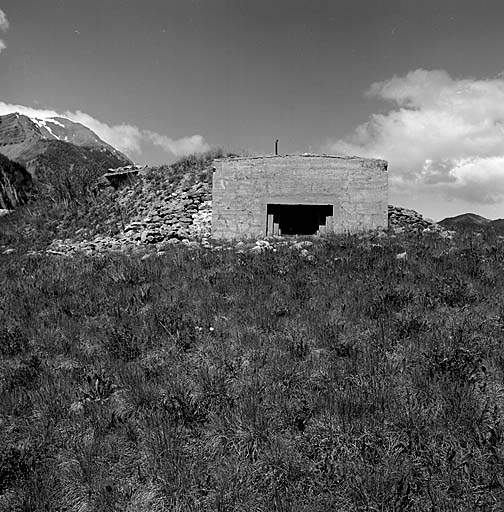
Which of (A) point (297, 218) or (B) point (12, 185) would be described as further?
(B) point (12, 185)

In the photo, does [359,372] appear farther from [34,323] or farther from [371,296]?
[34,323]

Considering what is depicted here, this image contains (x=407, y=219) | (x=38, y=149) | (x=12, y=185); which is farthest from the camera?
(x=38, y=149)

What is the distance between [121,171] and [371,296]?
22.2 metres

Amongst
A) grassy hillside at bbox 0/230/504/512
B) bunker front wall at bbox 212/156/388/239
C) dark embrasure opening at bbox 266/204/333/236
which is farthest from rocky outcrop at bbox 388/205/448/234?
grassy hillside at bbox 0/230/504/512

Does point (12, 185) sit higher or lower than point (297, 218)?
higher

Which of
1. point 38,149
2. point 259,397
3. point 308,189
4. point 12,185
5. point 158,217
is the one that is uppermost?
point 38,149

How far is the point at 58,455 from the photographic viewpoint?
3223 millimetres

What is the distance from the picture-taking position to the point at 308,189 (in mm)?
15266

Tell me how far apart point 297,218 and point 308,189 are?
7.19ft

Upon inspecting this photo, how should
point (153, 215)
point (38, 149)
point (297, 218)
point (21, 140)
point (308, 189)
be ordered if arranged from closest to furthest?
point (308, 189) → point (297, 218) → point (153, 215) → point (38, 149) → point (21, 140)

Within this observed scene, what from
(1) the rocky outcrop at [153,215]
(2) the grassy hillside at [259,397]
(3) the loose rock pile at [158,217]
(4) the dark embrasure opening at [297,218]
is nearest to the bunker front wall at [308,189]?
(4) the dark embrasure opening at [297,218]

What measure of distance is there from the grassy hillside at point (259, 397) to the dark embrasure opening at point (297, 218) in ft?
29.2

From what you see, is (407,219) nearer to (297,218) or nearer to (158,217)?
(297,218)

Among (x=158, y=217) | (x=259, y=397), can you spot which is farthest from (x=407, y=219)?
(x=259, y=397)
